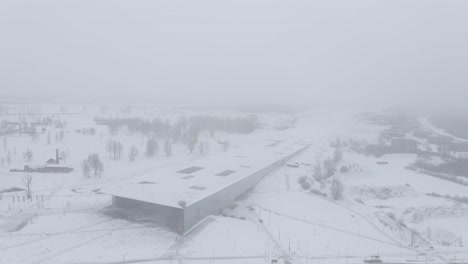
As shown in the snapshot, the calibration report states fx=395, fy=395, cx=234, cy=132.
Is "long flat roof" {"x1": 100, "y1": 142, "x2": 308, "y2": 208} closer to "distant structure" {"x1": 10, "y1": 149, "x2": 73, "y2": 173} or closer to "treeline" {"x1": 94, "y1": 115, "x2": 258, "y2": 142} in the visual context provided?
"distant structure" {"x1": 10, "y1": 149, "x2": 73, "y2": 173}

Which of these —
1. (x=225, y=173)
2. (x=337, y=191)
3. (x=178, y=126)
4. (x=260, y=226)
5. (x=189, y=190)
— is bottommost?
(x=260, y=226)

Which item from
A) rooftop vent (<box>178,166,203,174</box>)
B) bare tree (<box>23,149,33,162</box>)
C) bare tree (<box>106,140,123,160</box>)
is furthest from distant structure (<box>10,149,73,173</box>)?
rooftop vent (<box>178,166,203,174</box>)

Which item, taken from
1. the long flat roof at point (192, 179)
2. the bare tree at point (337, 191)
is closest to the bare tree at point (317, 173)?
the long flat roof at point (192, 179)

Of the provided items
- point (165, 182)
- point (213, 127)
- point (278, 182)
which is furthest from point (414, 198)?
point (213, 127)

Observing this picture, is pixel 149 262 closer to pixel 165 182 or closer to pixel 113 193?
pixel 113 193

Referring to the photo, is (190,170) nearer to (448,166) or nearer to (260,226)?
(260,226)

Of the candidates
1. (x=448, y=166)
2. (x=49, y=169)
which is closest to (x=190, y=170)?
(x=49, y=169)
